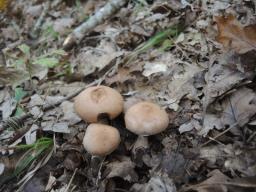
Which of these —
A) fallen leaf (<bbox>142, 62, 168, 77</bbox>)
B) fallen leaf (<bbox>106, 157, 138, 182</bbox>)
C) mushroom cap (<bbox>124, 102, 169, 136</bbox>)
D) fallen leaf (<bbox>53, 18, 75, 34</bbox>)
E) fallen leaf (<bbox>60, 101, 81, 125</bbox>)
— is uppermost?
mushroom cap (<bbox>124, 102, 169, 136</bbox>)

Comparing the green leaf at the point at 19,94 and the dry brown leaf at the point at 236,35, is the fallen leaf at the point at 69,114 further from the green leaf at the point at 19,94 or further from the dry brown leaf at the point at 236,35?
the dry brown leaf at the point at 236,35

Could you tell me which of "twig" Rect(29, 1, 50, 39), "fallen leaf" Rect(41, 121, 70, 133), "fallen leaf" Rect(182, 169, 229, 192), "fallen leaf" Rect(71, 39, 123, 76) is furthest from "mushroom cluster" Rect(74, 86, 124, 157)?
"twig" Rect(29, 1, 50, 39)

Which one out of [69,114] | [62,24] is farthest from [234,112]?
[62,24]

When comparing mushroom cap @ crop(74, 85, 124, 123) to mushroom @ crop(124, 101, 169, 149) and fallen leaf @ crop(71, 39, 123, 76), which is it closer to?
mushroom @ crop(124, 101, 169, 149)

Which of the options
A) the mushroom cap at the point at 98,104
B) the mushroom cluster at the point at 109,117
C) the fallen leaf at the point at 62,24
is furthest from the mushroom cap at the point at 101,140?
the fallen leaf at the point at 62,24

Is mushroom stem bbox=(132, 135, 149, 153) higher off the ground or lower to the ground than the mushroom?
lower

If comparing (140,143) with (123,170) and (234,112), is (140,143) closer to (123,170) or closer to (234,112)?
(123,170)

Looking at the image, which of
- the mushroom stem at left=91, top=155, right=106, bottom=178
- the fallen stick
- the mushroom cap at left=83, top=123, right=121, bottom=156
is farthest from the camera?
the fallen stick
